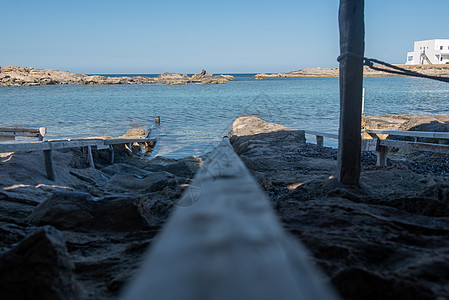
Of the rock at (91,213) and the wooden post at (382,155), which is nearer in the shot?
the rock at (91,213)

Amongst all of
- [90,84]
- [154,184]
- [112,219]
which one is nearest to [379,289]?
[112,219]

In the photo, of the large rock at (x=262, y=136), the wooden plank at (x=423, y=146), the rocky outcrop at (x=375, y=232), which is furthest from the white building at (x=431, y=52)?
the rocky outcrop at (x=375, y=232)

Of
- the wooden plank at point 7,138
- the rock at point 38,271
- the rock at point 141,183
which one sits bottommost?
the rock at point 141,183

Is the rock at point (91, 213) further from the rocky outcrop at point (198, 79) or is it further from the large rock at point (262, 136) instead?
the rocky outcrop at point (198, 79)

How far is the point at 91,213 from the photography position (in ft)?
11.4

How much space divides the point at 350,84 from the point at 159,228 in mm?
2715

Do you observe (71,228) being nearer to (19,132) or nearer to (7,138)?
(19,132)

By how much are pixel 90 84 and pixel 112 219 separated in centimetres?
10411

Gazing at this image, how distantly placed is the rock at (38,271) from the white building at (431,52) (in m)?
99.6

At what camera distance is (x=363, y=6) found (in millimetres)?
3887

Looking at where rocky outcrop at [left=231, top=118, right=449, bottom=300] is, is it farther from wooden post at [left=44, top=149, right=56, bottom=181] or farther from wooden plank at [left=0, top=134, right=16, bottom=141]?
wooden plank at [left=0, top=134, right=16, bottom=141]

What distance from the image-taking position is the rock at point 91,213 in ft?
11.0

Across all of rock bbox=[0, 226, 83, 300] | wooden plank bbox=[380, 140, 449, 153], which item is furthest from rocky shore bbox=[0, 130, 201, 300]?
wooden plank bbox=[380, 140, 449, 153]

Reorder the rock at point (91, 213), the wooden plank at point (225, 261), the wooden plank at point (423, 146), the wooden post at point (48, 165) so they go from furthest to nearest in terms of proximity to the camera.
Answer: the wooden plank at point (423, 146) < the wooden post at point (48, 165) < the rock at point (91, 213) < the wooden plank at point (225, 261)
